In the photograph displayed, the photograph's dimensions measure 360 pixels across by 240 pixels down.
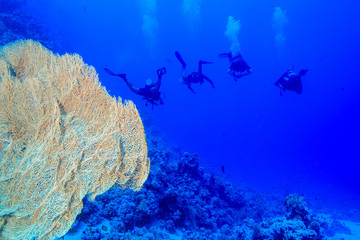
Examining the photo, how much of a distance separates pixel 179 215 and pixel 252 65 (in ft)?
430

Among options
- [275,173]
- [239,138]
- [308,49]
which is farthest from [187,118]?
[308,49]

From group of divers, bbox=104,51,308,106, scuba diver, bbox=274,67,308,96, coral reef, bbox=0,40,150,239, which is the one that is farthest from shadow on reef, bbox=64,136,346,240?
scuba diver, bbox=274,67,308,96

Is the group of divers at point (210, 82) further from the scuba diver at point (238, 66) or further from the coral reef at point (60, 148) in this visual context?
the coral reef at point (60, 148)

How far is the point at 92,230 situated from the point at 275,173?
156 ft

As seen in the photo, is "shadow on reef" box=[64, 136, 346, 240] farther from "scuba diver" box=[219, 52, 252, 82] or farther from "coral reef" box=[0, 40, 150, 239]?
"scuba diver" box=[219, 52, 252, 82]

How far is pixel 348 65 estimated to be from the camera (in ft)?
376

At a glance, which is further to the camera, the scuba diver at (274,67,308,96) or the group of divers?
the scuba diver at (274,67,308,96)

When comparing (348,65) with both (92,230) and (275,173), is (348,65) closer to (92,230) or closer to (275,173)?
(275,173)

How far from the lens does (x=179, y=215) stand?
7223 mm

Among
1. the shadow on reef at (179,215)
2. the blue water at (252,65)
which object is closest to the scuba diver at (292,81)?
the shadow on reef at (179,215)

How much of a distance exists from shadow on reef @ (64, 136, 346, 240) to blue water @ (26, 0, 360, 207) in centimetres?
5059

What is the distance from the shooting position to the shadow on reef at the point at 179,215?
5258mm

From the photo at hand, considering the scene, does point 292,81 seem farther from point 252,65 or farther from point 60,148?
point 252,65

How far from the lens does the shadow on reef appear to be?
5258 millimetres
